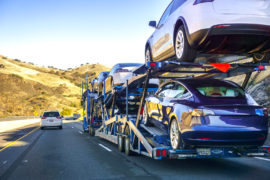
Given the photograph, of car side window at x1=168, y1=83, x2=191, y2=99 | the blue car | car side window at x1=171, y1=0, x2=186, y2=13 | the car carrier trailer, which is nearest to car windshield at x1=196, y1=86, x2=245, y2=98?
the blue car

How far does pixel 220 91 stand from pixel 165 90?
1533mm

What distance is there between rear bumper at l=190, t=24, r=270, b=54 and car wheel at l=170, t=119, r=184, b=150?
1.66m

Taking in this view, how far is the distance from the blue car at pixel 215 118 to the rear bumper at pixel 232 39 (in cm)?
86

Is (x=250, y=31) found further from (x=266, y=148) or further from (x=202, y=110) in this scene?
(x=266, y=148)

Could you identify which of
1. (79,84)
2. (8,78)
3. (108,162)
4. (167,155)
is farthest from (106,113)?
(79,84)

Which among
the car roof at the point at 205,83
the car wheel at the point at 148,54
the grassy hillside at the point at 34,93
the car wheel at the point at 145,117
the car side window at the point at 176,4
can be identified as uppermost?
Answer: the grassy hillside at the point at 34,93

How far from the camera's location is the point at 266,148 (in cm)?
668

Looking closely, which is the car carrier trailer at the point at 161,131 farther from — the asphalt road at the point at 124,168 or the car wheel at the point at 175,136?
the asphalt road at the point at 124,168

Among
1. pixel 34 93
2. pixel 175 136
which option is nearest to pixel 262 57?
pixel 175 136

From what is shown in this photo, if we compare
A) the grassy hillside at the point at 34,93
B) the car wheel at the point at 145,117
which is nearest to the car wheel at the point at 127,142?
the car wheel at the point at 145,117

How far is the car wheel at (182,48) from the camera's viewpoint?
21.8 ft

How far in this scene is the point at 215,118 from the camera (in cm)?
600

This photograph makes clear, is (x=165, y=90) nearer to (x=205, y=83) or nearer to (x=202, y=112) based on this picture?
(x=205, y=83)

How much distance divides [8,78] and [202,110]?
339 ft
